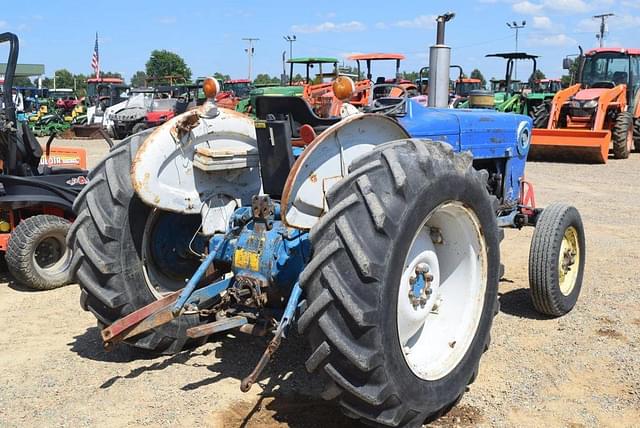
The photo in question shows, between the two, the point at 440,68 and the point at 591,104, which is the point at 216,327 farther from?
the point at 591,104

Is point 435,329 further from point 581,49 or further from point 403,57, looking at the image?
point 403,57

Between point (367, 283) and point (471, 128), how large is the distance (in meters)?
3.03

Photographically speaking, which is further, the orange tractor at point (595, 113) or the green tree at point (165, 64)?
the green tree at point (165, 64)

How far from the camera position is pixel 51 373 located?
4.10 metres

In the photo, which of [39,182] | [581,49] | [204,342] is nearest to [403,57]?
[581,49]

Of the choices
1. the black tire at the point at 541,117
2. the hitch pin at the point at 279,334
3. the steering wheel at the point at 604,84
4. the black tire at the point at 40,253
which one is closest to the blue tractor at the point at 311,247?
the hitch pin at the point at 279,334

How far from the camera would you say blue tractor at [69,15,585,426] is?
2830 mm

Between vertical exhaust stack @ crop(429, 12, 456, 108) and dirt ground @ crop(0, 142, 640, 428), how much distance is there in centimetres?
179

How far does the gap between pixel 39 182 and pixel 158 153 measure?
9.95 feet

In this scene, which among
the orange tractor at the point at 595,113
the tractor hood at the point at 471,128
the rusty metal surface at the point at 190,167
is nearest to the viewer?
the rusty metal surface at the point at 190,167

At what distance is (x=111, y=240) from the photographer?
3.78 meters

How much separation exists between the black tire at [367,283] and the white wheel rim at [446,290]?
0.36 meters

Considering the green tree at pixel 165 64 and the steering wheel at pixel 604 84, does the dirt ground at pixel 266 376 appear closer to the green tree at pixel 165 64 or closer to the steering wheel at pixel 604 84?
the steering wheel at pixel 604 84

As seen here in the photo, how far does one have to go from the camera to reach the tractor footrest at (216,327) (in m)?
3.41
